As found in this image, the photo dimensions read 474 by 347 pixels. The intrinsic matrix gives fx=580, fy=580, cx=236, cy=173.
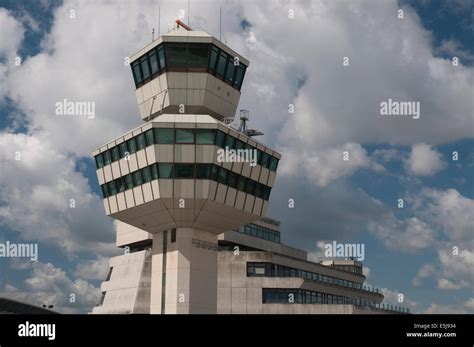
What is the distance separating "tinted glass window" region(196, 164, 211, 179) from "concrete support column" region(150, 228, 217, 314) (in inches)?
229

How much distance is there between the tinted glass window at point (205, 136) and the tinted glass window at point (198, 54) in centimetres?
693

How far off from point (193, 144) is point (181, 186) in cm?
365

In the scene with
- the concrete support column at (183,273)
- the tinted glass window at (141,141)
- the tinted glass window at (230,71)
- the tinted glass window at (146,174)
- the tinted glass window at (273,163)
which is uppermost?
the tinted glass window at (230,71)

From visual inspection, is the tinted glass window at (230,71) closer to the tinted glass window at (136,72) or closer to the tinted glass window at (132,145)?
the tinted glass window at (136,72)

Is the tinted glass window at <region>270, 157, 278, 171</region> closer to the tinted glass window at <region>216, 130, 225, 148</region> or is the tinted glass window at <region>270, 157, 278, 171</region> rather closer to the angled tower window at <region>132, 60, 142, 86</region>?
the tinted glass window at <region>216, 130, 225, 148</region>

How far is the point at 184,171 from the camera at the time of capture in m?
48.6

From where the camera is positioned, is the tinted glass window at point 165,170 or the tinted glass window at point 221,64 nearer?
the tinted glass window at point 165,170

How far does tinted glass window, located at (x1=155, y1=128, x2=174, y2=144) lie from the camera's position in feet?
159

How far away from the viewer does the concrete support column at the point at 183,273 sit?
50.1 m

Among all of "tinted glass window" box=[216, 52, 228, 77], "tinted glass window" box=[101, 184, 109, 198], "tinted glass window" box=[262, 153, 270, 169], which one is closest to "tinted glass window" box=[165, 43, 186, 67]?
"tinted glass window" box=[216, 52, 228, 77]

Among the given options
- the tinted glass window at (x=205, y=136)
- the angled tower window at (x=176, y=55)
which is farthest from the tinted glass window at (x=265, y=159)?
the angled tower window at (x=176, y=55)
